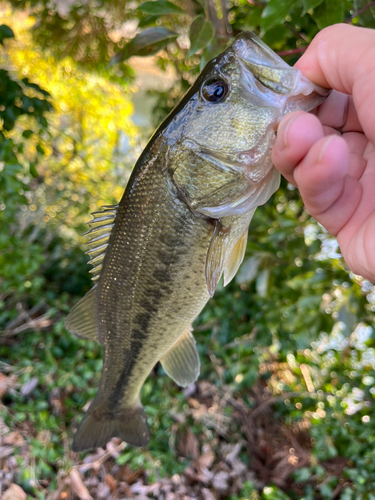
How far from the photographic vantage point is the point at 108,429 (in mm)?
1436

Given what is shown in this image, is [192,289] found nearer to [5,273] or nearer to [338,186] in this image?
[338,186]

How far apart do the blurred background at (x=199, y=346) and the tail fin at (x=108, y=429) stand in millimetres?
926

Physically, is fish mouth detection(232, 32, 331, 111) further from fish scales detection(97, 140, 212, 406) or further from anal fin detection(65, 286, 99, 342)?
anal fin detection(65, 286, 99, 342)

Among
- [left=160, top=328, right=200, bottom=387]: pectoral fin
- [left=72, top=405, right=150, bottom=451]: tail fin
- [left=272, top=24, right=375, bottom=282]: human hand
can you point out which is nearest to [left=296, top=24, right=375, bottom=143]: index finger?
[left=272, top=24, right=375, bottom=282]: human hand

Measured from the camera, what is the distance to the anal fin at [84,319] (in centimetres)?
123

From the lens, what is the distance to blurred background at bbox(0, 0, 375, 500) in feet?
5.72

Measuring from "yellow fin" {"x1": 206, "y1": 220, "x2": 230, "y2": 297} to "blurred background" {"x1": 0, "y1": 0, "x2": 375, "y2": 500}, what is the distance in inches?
29.2

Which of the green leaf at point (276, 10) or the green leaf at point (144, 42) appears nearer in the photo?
the green leaf at point (276, 10)

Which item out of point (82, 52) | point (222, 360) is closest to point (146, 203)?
point (222, 360)

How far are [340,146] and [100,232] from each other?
769 mm

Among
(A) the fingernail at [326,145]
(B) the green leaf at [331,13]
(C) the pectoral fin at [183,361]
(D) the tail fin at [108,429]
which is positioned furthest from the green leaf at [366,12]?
(D) the tail fin at [108,429]

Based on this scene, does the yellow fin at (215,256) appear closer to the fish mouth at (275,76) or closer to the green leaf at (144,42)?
the fish mouth at (275,76)

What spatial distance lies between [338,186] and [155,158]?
1.65 feet

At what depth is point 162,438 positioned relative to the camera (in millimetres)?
2496
